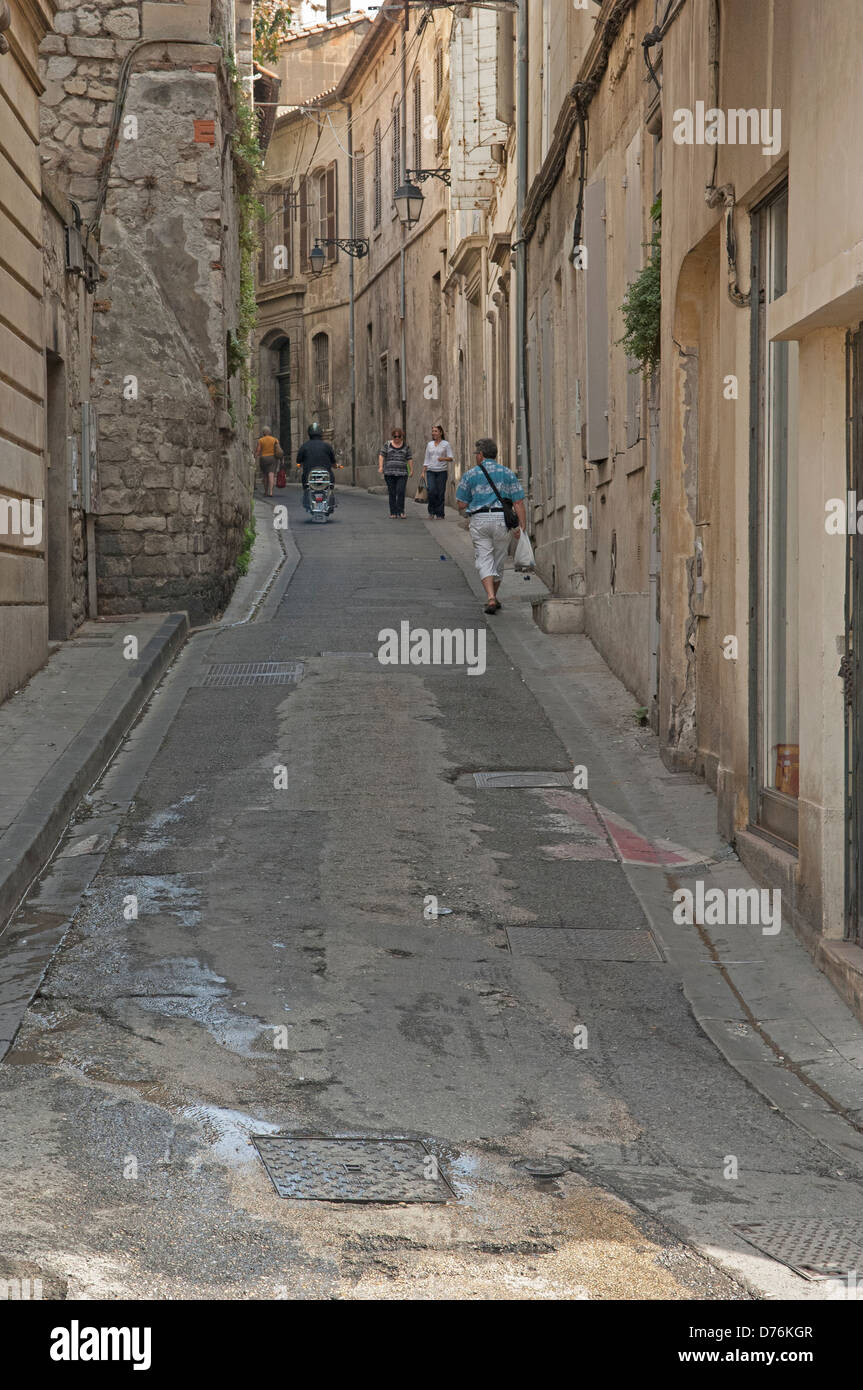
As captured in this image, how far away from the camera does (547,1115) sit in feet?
15.9

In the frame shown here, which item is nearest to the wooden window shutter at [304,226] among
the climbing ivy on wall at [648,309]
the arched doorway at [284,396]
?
the arched doorway at [284,396]

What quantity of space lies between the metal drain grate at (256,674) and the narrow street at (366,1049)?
2.10 m

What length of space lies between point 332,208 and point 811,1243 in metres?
43.4

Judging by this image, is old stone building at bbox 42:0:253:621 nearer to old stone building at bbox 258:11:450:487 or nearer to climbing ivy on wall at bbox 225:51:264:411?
climbing ivy on wall at bbox 225:51:264:411

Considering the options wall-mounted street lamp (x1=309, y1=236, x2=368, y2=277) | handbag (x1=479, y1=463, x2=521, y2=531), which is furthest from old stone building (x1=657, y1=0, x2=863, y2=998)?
wall-mounted street lamp (x1=309, y1=236, x2=368, y2=277)

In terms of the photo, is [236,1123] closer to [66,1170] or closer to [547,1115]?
[66,1170]

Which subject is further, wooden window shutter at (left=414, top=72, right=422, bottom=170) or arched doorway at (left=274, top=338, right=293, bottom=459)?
arched doorway at (left=274, top=338, right=293, bottom=459)

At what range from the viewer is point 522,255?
21.4 meters

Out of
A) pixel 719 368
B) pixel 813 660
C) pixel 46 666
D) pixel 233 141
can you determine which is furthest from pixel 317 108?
pixel 813 660

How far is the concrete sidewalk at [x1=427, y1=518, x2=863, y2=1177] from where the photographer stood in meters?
5.34

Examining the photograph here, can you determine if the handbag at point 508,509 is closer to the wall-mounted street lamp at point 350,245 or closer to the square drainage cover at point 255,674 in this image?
the square drainage cover at point 255,674

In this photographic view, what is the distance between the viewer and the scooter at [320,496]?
2730 centimetres

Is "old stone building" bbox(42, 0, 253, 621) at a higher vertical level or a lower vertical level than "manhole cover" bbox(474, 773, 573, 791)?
higher

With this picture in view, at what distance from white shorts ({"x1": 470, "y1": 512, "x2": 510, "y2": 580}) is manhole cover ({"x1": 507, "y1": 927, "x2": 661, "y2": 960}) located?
9.22 metres
